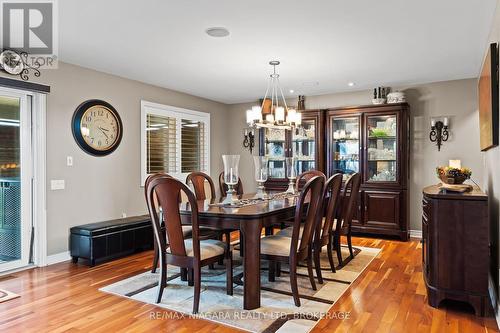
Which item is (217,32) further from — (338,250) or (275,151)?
(275,151)

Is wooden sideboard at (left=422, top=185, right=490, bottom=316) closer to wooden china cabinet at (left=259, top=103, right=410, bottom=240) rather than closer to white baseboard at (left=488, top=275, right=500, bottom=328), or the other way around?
white baseboard at (left=488, top=275, right=500, bottom=328)

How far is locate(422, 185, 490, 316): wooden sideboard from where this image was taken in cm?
265

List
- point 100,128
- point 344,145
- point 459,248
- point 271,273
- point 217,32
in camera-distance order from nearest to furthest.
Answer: point 459,248 < point 217,32 < point 271,273 < point 100,128 < point 344,145

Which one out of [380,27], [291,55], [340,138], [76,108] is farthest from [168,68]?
[340,138]

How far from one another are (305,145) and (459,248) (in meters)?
3.69

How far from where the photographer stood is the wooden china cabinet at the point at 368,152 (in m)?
5.26

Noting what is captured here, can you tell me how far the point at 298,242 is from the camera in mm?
2998

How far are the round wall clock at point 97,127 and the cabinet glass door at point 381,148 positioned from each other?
12.3 feet

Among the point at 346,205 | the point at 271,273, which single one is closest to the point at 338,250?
the point at 346,205

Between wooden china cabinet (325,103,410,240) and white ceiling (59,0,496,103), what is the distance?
60cm

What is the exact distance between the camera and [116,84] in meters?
4.88

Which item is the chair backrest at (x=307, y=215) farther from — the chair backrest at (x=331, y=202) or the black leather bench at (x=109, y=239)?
the black leather bench at (x=109, y=239)

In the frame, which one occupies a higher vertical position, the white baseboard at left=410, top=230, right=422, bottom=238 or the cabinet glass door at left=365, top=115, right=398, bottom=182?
the cabinet glass door at left=365, top=115, right=398, bottom=182

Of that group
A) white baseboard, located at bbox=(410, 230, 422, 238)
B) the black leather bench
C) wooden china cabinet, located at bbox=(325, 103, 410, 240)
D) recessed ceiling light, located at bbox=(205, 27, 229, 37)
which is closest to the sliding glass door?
the black leather bench
